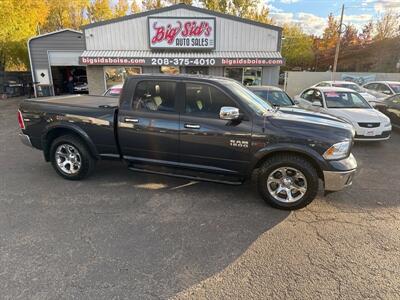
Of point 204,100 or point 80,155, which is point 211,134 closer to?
point 204,100

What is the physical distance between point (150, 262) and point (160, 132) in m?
2.03

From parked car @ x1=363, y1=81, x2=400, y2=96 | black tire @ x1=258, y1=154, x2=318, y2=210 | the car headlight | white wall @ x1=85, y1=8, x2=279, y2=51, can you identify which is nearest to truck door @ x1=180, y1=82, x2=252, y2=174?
black tire @ x1=258, y1=154, x2=318, y2=210

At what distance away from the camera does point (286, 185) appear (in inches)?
155

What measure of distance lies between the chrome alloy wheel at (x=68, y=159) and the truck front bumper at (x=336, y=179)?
406 centimetres

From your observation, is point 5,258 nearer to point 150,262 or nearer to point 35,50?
point 150,262

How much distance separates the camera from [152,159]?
4488 millimetres

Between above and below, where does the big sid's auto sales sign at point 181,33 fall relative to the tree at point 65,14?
below

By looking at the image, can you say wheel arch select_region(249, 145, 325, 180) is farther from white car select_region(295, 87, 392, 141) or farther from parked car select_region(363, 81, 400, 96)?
parked car select_region(363, 81, 400, 96)

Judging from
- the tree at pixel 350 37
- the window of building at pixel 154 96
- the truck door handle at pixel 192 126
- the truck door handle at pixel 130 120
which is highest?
the tree at pixel 350 37

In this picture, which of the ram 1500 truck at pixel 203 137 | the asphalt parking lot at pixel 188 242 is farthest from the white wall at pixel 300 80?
the ram 1500 truck at pixel 203 137

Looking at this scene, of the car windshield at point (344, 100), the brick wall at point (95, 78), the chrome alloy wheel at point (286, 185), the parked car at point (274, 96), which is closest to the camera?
the chrome alloy wheel at point (286, 185)

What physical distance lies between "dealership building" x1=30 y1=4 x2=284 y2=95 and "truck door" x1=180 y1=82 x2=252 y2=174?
37.8ft

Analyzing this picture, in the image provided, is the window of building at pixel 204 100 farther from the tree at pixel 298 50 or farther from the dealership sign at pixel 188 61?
the tree at pixel 298 50

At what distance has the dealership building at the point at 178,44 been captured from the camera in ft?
49.0
